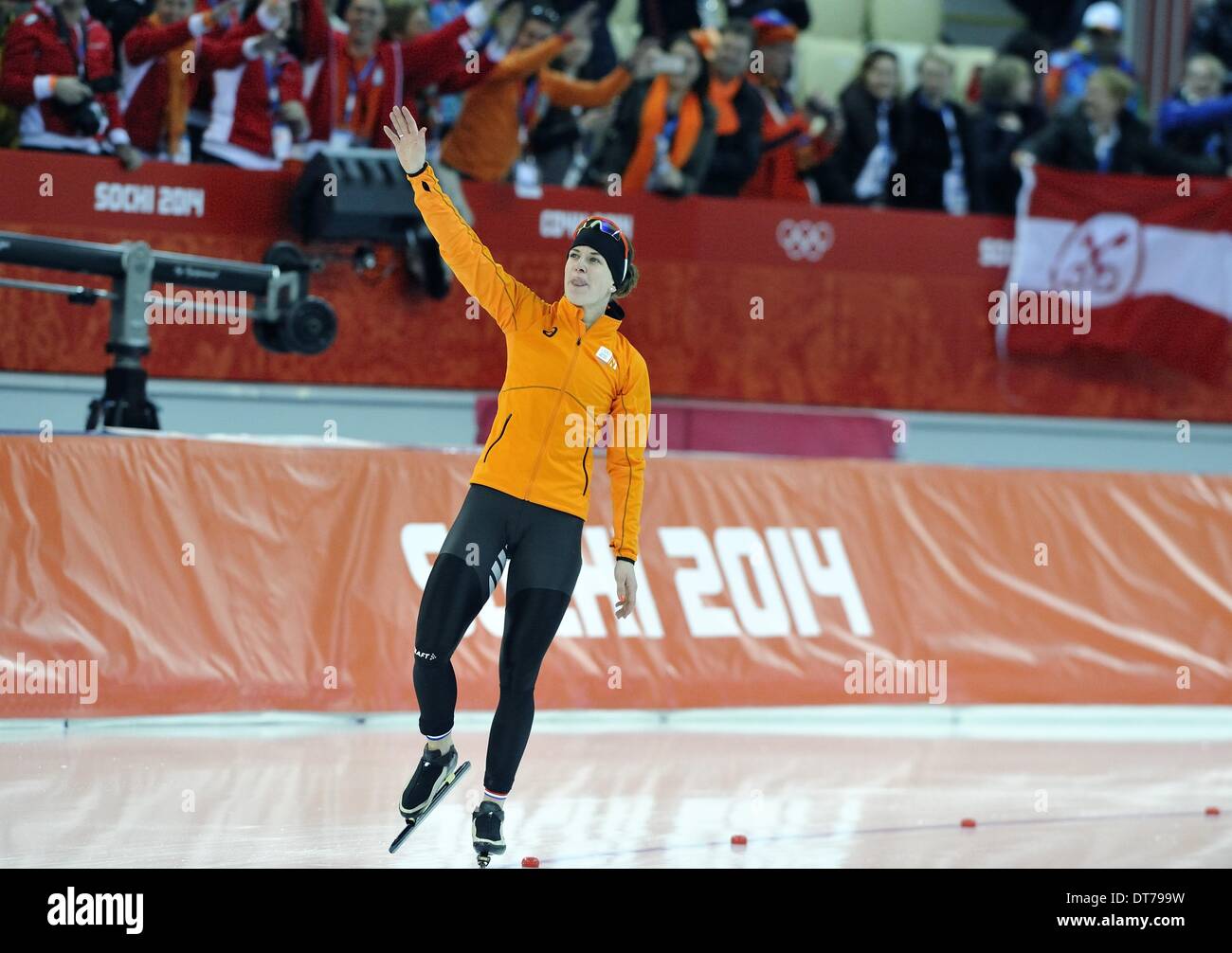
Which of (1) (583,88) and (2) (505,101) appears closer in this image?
(2) (505,101)

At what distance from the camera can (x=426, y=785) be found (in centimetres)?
551

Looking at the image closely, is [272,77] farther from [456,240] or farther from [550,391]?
[550,391]

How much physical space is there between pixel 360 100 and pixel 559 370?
6.49m

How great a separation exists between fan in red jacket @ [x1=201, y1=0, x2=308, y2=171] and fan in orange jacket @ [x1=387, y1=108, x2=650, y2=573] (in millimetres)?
6015

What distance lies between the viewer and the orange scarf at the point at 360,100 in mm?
11492

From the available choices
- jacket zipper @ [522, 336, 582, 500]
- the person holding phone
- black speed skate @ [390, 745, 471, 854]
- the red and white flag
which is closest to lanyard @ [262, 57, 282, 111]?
the person holding phone

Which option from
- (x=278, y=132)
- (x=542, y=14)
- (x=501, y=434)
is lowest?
(x=501, y=434)

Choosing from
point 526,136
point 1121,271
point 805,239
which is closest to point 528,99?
point 526,136

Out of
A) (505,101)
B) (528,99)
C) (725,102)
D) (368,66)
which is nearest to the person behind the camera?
(368,66)

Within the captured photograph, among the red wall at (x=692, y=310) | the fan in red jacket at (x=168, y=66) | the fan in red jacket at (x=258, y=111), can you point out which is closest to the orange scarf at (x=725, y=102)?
the red wall at (x=692, y=310)

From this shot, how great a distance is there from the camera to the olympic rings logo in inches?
504

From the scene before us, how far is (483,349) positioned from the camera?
12.0 meters

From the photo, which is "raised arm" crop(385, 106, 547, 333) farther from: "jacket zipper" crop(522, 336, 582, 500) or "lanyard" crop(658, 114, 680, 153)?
"lanyard" crop(658, 114, 680, 153)
